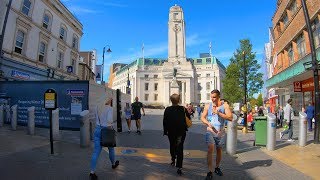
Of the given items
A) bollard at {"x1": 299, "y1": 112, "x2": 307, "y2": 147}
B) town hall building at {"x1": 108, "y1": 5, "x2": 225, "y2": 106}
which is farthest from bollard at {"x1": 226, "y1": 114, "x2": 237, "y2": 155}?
town hall building at {"x1": 108, "y1": 5, "x2": 225, "y2": 106}

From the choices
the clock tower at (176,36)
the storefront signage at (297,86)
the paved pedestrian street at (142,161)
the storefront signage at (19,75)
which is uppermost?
the clock tower at (176,36)

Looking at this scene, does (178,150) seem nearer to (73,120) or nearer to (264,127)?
(264,127)

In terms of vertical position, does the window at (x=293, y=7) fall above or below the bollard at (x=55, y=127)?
above

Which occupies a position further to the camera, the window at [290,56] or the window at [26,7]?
the window at [290,56]

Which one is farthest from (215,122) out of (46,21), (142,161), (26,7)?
(46,21)

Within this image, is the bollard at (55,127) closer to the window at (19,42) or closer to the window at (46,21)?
the window at (19,42)

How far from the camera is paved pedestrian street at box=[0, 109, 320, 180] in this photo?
7266 mm

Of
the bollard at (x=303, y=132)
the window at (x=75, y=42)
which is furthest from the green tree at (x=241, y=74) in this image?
the bollard at (x=303, y=132)

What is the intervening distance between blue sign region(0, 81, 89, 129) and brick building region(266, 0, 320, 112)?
45.6 feet

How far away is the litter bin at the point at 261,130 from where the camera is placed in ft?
38.5

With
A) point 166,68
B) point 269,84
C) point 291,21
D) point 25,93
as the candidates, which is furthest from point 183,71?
point 25,93

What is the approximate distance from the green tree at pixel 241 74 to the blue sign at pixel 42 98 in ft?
109

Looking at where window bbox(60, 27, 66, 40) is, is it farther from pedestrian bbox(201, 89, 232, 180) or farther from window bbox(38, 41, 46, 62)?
pedestrian bbox(201, 89, 232, 180)

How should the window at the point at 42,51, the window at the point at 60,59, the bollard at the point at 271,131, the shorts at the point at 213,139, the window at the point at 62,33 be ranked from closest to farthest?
the shorts at the point at 213,139, the bollard at the point at 271,131, the window at the point at 42,51, the window at the point at 60,59, the window at the point at 62,33
